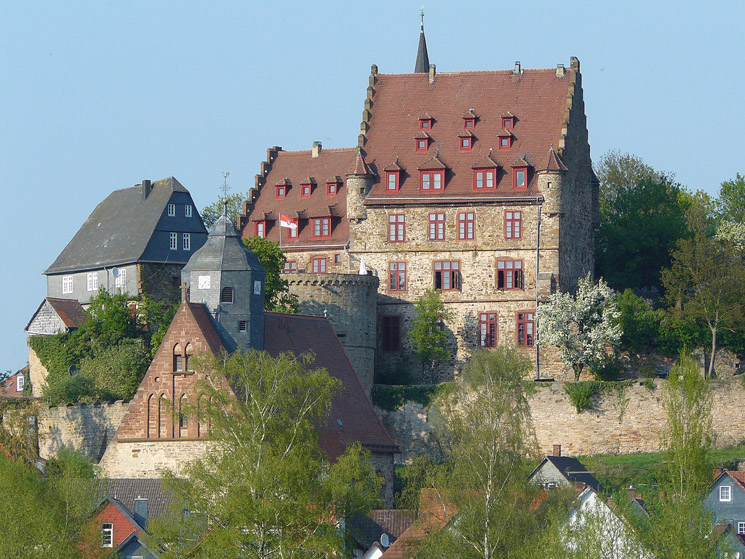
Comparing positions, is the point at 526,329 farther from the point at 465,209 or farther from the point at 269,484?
the point at 269,484

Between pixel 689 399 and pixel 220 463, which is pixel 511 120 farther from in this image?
pixel 220 463

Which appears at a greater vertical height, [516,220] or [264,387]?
[516,220]

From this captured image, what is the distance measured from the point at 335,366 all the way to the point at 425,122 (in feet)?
49.5

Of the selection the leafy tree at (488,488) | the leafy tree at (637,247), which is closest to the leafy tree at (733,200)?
the leafy tree at (637,247)

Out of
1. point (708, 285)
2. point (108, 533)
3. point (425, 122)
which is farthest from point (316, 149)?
point (108, 533)

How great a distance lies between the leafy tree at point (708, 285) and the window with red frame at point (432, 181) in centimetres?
858

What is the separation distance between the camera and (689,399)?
5906 cm

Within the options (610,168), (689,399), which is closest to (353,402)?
(689,399)

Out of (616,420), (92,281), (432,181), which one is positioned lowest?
(616,420)

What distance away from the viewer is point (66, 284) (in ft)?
275

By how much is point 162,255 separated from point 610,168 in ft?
79.6

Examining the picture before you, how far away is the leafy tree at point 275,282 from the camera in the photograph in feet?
242

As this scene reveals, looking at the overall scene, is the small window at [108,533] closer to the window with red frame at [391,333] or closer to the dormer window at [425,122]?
the window with red frame at [391,333]

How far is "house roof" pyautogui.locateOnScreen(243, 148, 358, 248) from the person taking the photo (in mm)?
79688
